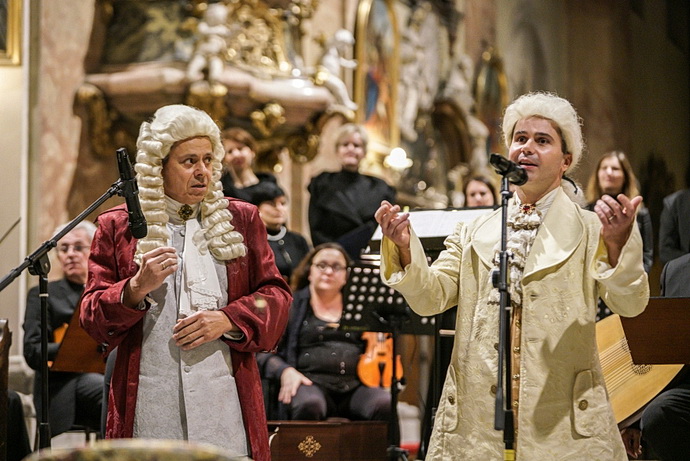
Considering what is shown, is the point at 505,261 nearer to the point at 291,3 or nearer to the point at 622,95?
the point at 291,3

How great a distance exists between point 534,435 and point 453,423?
280 millimetres

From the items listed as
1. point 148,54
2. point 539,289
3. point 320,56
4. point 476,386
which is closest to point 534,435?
point 476,386

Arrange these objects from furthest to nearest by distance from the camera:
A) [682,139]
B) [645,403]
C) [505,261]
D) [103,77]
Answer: [682,139] → [103,77] → [645,403] → [505,261]

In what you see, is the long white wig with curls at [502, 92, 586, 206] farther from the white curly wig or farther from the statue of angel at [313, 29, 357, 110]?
the statue of angel at [313, 29, 357, 110]

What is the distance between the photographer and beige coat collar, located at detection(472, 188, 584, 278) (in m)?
3.79

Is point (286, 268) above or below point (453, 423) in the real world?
above

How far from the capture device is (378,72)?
43.9 feet

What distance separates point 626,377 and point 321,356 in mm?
2087

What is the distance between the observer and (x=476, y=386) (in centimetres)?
378

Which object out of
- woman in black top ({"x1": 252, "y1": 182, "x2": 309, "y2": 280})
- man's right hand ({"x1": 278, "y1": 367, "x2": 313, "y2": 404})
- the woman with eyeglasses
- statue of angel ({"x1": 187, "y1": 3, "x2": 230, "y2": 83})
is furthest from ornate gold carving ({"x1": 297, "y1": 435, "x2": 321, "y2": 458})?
statue of angel ({"x1": 187, "y1": 3, "x2": 230, "y2": 83})

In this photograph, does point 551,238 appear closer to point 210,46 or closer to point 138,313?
point 138,313

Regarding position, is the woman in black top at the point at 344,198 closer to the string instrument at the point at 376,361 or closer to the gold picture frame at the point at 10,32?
the string instrument at the point at 376,361

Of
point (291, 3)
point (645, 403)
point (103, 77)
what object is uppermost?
point (291, 3)

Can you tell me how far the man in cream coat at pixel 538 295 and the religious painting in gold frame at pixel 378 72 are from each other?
8492 mm
